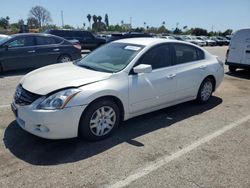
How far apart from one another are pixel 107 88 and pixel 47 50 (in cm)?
671

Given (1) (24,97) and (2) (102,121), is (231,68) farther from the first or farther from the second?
(1) (24,97)

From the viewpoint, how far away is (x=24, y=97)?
3980 millimetres

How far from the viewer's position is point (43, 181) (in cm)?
317

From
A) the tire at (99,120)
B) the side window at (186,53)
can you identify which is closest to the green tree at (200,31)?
the side window at (186,53)

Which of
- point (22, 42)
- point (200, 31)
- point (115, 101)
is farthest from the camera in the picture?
point (200, 31)

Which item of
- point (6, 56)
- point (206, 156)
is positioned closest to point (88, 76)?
point (206, 156)

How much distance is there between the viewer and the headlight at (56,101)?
373 centimetres

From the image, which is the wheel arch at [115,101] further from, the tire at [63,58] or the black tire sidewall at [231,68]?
the black tire sidewall at [231,68]

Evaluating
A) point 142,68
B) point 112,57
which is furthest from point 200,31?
point 142,68

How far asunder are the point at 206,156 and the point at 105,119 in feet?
5.19

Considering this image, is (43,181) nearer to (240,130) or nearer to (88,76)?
(88,76)

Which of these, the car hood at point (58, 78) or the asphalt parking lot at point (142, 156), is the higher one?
the car hood at point (58, 78)

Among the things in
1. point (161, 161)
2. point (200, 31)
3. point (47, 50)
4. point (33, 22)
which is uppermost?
point (33, 22)

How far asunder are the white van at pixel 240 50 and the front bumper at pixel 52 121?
27.6ft
